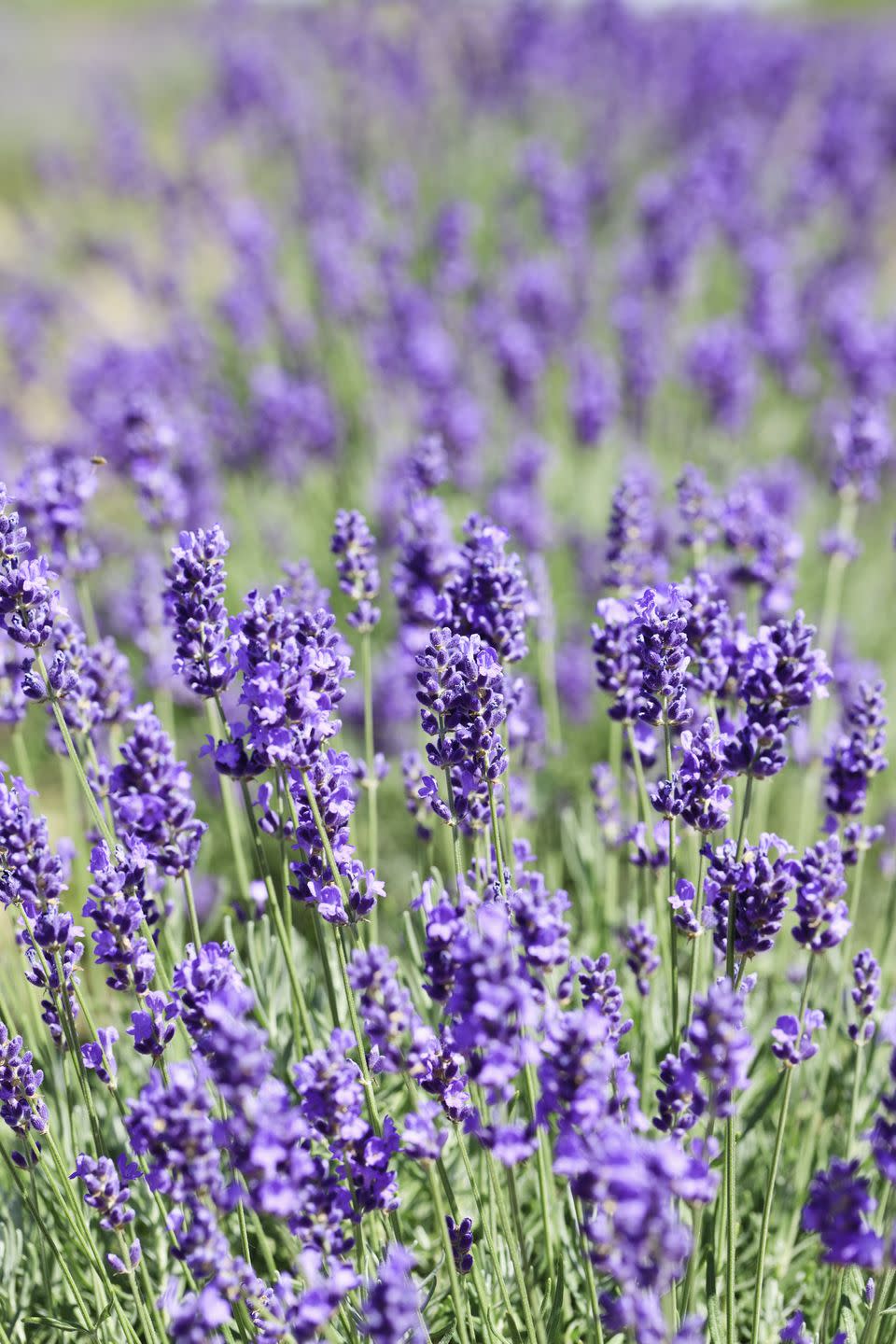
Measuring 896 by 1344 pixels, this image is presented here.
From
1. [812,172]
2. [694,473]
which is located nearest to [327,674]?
[694,473]

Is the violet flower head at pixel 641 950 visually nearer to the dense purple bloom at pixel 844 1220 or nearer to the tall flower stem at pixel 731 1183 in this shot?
the tall flower stem at pixel 731 1183

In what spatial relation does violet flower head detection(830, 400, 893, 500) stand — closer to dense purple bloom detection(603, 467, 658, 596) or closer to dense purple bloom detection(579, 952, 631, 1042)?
dense purple bloom detection(603, 467, 658, 596)

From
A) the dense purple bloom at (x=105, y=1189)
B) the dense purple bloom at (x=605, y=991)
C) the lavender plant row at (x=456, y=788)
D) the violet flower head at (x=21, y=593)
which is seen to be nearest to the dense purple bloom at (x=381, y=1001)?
the lavender plant row at (x=456, y=788)

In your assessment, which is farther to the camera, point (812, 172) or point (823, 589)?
point (812, 172)

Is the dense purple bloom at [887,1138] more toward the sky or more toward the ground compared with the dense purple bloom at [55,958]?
more toward the ground

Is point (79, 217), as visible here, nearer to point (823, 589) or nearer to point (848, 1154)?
point (823, 589)

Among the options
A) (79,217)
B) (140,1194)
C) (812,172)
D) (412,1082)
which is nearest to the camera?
(412,1082)

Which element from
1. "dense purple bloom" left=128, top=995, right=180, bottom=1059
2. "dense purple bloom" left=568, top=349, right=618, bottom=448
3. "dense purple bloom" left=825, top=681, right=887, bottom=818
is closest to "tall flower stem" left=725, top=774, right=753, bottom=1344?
"dense purple bloom" left=825, top=681, right=887, bottom=818
